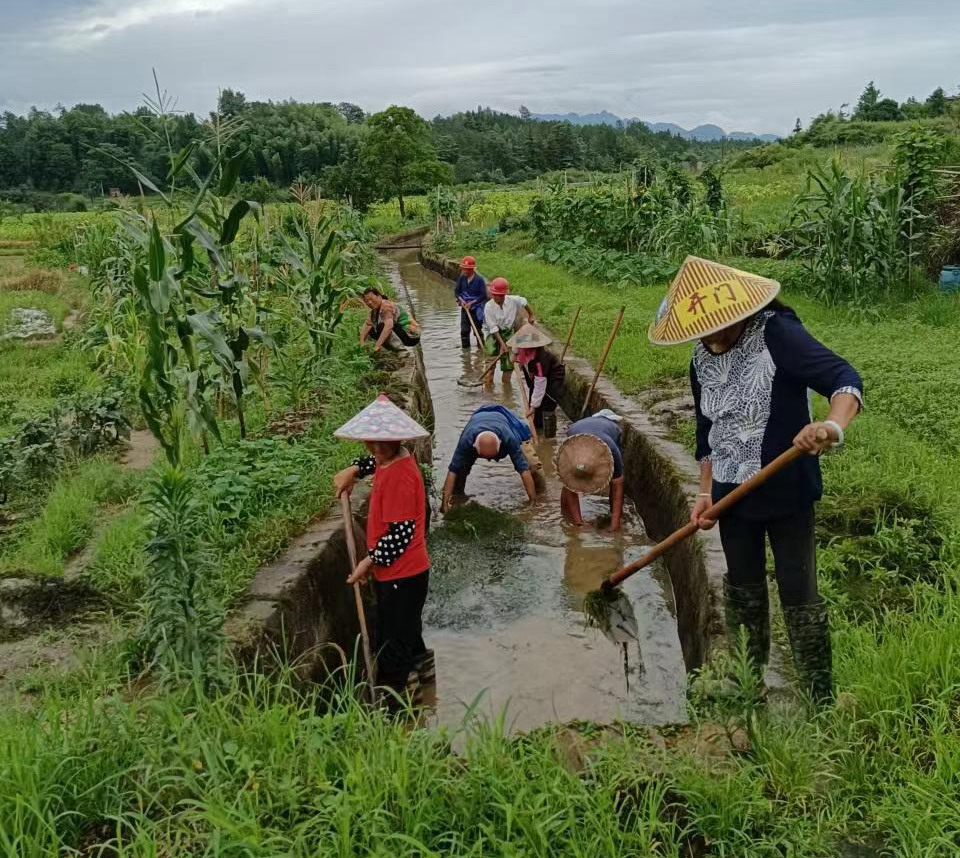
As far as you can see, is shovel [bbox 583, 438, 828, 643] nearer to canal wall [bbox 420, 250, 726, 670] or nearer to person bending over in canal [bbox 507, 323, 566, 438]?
canal wall [bbox 420, 250, 726, 670]

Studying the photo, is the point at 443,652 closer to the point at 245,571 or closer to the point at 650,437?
the point at 245,571

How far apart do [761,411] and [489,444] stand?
2.72 meters

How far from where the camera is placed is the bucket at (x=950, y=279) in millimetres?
9141

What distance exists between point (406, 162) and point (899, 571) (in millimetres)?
33869

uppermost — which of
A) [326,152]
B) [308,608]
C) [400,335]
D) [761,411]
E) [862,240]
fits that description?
[326,152]

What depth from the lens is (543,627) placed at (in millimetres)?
4633

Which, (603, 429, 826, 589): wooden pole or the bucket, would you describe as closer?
(603, 429, 826, 589): wooden pole

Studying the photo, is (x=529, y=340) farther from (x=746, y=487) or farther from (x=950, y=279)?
(x=950, y=279)

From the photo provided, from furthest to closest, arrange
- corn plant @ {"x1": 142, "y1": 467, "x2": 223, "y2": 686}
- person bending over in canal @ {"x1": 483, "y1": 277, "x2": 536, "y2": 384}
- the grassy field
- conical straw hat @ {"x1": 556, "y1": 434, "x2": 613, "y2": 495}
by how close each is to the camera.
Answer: person bending over in canal @ {"x1": 483, "y1": 277, "x2": 536, "y2": 384}
conical straw hat @ {"x1": 556, "y1": 434, "x2": 613, "y2": 495}
corn plant @ {"x1": 142, "y1": 467, "x2": 223, "y2": 686}
the grassy field

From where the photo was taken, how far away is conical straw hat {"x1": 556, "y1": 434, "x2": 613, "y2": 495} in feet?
17.2

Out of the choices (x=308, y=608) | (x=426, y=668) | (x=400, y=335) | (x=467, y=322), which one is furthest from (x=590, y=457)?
(x=467, y=322)

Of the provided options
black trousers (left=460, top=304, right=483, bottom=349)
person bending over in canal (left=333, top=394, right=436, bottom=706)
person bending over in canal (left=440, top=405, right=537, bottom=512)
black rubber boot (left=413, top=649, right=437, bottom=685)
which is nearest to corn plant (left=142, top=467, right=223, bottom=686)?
person bending over in canal (left=333, top=394, right=436, bottom=706)

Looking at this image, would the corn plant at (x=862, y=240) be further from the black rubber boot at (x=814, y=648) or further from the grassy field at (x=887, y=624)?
the black rubber boot at (x=814, y=648)

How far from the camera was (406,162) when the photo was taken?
35000mm
